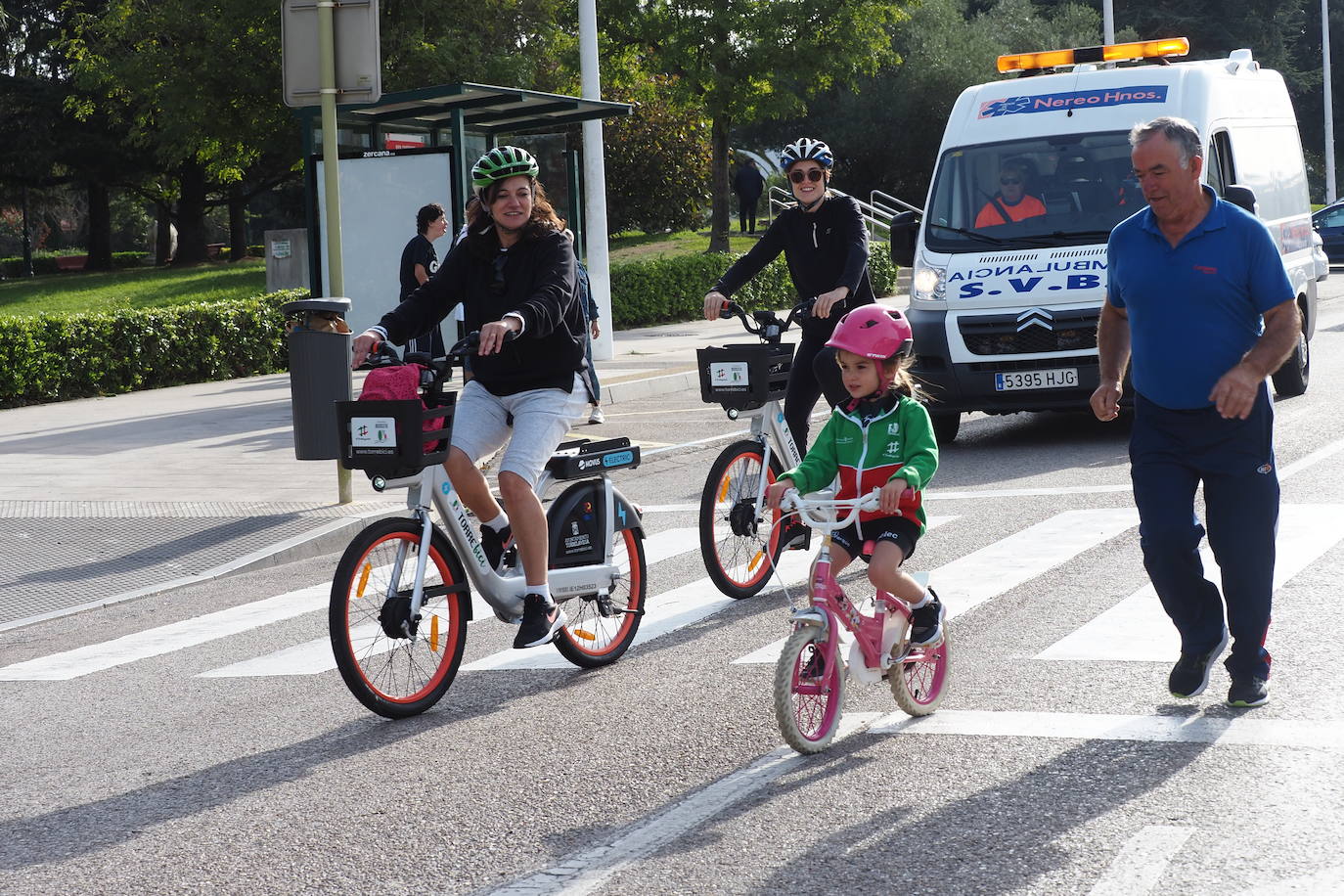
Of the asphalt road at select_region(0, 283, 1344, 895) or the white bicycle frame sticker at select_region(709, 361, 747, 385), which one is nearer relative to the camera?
the asphalt road at select_region(0, 283, 1344, 895)

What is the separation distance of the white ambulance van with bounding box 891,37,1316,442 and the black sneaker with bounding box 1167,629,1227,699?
6.13m

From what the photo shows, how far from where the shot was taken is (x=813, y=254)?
25.3 feet

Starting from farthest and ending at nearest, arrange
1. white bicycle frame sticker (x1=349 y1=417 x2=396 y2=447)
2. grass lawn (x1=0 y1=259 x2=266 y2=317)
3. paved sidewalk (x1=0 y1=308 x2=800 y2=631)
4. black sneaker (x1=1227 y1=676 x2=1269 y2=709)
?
grass lawn (x1=0 y1=259 x2=266 y2=317) < paved sidewalk (x1=0 y1=308 x2=800 y2=631) < white bicycle frame sticker (x1=349 y1=417 x2=396 y2=447) < black sneaker (x1=1227 y1=676 x2=1269 y2=709)

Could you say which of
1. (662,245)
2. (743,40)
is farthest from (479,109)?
(662,245)

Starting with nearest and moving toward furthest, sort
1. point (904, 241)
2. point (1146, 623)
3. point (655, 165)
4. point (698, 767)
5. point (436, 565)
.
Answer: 1. point (698, 767)
2. point (436, 565)
3. point (1146, 623)
4. point (904, 241)
5. point (655, 165)

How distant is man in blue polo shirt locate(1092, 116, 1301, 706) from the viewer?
489 cm

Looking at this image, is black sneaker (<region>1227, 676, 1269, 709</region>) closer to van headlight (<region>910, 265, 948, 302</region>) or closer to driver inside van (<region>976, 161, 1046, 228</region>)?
van headlight (<region>910, 265, 948, 302</region>)

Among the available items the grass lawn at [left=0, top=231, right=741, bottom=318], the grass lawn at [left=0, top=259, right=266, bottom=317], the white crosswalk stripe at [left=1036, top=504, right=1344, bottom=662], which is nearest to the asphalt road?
the white crosswalk stripe at [left=1036, top=504, right=1344, bottom=662]

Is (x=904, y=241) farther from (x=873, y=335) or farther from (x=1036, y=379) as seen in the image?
(x=873, y=335)

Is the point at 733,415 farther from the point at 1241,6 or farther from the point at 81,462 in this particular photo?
the point at 1241,6

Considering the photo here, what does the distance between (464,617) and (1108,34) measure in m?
30.2

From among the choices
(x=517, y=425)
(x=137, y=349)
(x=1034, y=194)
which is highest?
(x=1034, y=194)

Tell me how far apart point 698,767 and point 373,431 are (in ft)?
4.90

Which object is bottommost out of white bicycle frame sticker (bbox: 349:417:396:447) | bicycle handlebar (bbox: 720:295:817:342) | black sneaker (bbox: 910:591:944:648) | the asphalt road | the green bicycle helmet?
the asphalt road
